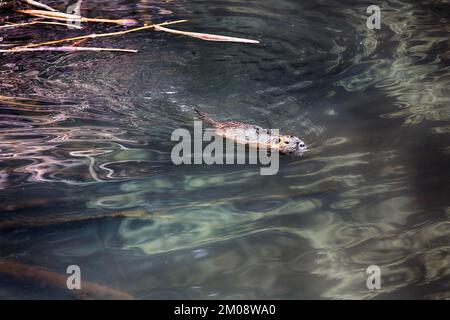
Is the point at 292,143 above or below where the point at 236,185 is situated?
above

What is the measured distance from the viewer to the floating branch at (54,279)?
200cm

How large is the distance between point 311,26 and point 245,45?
0.78 metres

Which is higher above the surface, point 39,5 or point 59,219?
point 39,5

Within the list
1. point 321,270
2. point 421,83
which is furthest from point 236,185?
point 421,83

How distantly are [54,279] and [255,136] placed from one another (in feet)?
4.91

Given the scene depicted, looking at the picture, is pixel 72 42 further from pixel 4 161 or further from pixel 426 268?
pixel 426 268

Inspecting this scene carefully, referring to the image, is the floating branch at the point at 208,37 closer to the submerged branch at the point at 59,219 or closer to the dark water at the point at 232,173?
the dark water at the point at 232,173

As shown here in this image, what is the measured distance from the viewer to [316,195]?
8.39 feet

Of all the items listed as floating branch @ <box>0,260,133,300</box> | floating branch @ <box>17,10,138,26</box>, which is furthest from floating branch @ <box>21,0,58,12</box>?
floating branch @ <box>0,260,133,300</box>

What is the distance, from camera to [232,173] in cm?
273

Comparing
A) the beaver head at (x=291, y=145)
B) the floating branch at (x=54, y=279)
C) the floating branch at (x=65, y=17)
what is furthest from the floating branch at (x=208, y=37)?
the floating branch at (x=54, y=279)

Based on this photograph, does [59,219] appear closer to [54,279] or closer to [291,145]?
[54,279]

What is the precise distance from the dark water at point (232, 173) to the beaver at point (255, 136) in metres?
0.09

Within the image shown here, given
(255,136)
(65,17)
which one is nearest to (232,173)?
(255,136)
